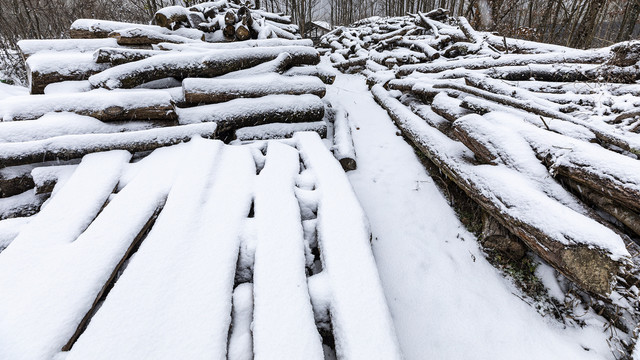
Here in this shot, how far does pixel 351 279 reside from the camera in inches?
62.4

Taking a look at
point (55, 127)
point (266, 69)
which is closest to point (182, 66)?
point (266, 69)

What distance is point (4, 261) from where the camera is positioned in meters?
1.54

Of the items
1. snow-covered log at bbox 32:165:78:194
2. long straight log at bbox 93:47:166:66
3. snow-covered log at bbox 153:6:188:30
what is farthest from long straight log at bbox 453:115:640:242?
snow-covered log at bbox 153:6:188:30

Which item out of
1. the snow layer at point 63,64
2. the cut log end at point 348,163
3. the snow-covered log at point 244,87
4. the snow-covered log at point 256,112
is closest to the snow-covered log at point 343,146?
the cut log end at point 348,163

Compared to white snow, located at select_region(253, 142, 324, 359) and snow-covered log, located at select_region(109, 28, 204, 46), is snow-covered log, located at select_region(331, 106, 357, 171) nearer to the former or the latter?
white snow, located at select_region(253, 142, 324, 359)

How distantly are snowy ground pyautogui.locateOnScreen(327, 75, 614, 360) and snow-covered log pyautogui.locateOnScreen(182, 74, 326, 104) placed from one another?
170cm

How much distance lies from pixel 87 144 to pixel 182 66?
1.70 metres

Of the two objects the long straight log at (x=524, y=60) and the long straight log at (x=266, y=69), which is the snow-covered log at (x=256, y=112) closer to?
the long straight log at (x=266, y=69)

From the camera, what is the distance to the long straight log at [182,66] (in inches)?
139

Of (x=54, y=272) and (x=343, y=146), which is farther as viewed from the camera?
(x=343, y=146)

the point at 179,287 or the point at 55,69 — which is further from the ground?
the point at 55,69

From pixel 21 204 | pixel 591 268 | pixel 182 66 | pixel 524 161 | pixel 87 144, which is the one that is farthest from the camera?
pixel 182 66

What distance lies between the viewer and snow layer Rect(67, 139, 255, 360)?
1.20 m

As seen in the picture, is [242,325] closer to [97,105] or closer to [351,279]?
[351,279]
